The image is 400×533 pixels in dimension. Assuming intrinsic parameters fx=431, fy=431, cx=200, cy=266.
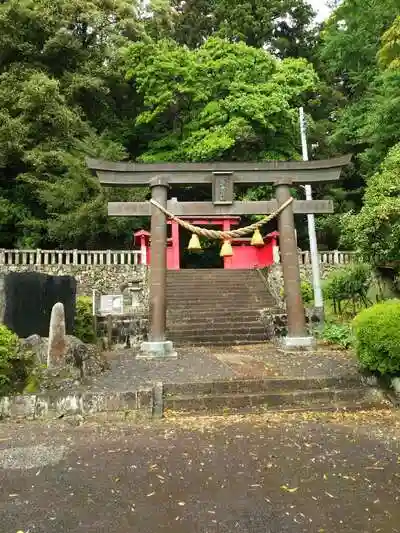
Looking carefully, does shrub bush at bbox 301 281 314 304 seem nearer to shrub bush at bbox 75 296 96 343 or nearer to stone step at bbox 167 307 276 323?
stone step at bbox 167 307 276 323

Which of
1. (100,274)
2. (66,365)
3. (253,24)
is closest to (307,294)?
(100,274)

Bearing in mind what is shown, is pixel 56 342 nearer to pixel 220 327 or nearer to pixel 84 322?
pixel 84 322

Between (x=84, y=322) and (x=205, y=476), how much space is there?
22.1 feet

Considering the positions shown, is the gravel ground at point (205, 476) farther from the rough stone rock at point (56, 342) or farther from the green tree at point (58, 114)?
the green tree at point (58, 114)

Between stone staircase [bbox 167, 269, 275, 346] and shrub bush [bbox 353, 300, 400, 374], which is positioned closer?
shrub bush [bbox 353, 300, 400, 374]

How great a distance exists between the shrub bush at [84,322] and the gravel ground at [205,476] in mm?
4528

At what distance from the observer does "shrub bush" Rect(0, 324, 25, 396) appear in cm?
534

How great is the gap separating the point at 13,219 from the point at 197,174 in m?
14.9

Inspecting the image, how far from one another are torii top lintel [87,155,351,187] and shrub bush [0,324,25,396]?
4746mm

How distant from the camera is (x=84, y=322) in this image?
9797mm

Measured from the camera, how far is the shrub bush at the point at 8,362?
210 inches

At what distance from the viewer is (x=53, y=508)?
310 centimetres

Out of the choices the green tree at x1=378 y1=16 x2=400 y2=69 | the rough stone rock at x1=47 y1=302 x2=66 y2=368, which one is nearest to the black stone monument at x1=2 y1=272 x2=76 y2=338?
the rough stone rock at x1=47 y1=302 x2=66 y2=368

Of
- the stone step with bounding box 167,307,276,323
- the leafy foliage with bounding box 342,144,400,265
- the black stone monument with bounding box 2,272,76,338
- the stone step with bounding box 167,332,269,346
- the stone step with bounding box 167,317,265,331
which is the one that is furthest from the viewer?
the stone step with bounding box 167,307,276,323
